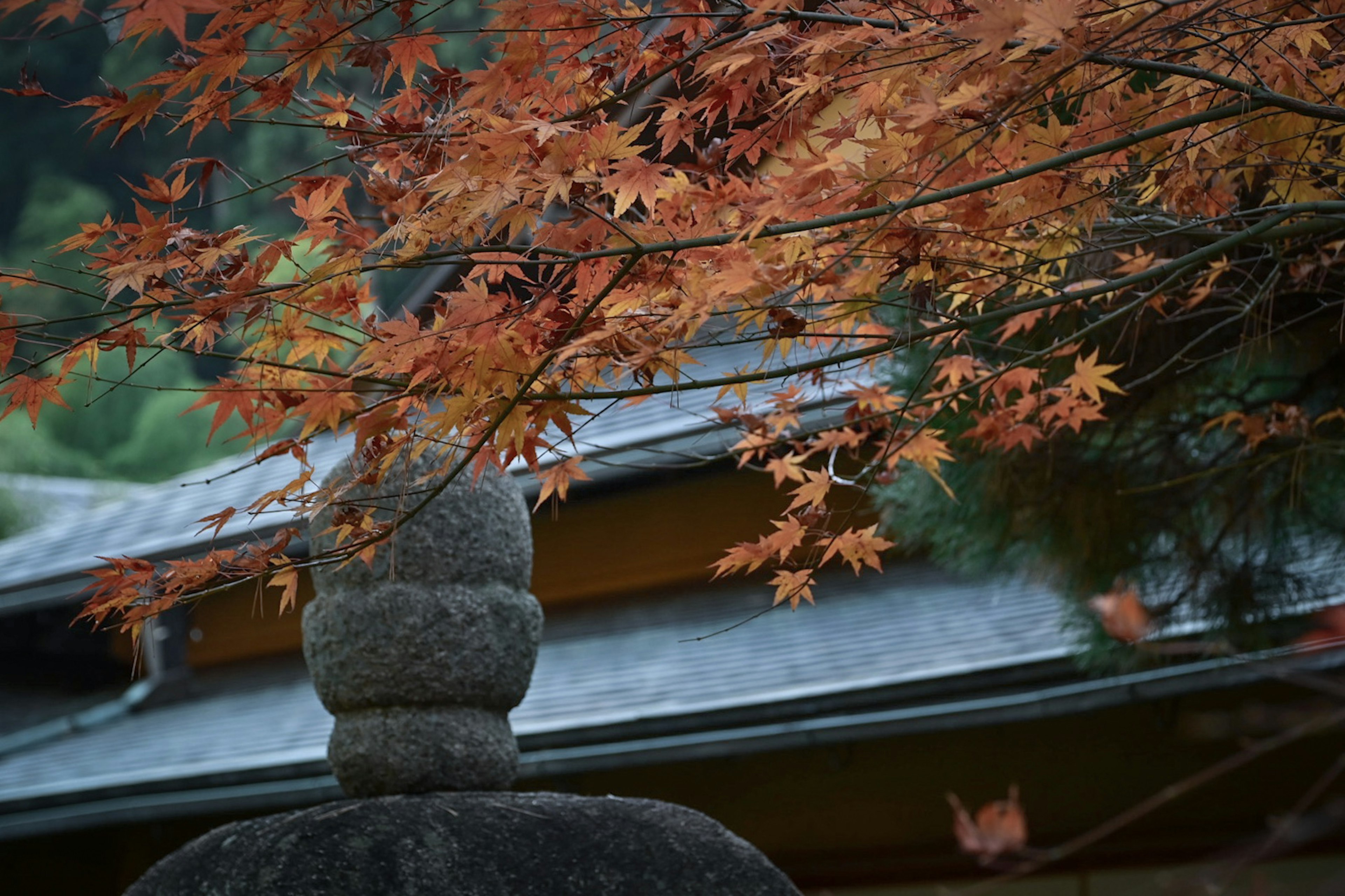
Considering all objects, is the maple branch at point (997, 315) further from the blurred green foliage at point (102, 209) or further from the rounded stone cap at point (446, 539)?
the blurred green foliage at point (102, 209)

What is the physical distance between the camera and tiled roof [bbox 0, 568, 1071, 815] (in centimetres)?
460

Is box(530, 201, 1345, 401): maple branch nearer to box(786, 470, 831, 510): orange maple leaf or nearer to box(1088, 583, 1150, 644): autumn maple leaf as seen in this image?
box(786, 470, 831, 510): orange maple leaf

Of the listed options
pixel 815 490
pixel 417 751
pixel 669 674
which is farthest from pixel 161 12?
pixel 669 674

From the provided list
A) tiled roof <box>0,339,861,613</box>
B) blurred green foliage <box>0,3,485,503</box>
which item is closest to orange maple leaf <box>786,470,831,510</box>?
tiled roof <box>0,339,861,613</box>

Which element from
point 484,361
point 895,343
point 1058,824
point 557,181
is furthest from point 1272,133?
point 1058,824

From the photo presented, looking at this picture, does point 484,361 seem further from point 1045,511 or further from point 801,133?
point 1045,511

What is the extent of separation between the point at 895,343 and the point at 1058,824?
325cm

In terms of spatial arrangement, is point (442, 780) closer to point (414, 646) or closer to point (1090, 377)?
point (414, 646)

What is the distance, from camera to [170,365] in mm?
21391

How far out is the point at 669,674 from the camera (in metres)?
5.21

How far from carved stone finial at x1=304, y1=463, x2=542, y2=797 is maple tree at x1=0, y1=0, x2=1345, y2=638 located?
66cm

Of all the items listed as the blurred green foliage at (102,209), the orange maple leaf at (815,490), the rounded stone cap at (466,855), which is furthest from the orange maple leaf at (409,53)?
the blurred green foliage at (102,209)

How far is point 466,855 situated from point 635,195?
60.1 inches

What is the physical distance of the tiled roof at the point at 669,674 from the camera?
15.1ft
